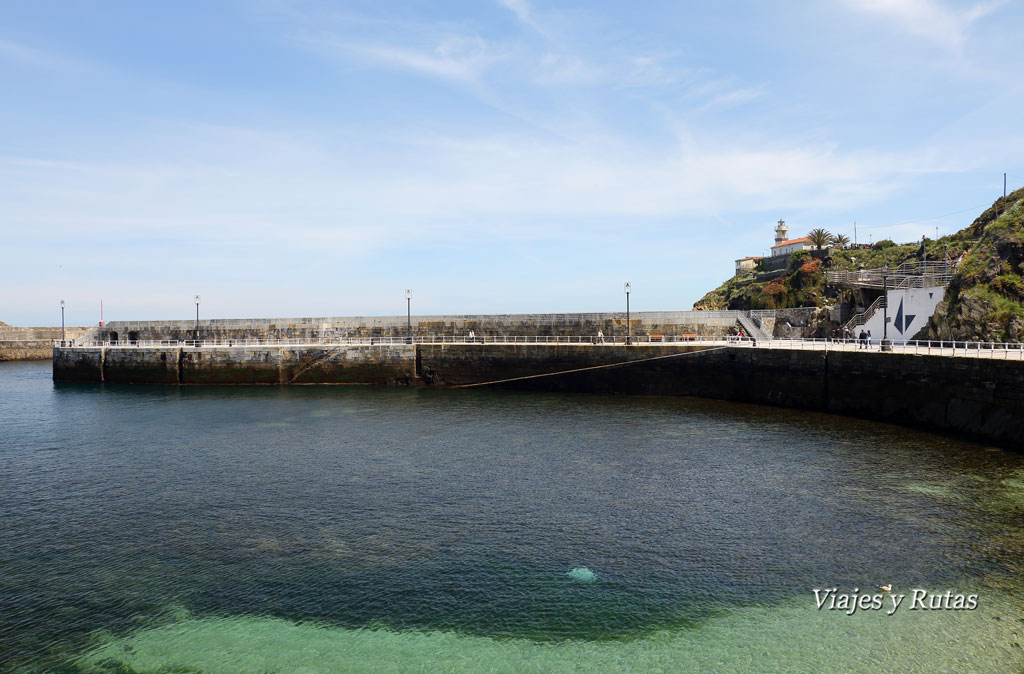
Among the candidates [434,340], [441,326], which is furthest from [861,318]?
[434,340]

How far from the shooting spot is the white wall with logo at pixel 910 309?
40.2 metres

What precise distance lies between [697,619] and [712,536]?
399cm

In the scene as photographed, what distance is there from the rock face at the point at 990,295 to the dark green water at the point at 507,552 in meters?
16.6

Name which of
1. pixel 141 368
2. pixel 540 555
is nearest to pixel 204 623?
pixel 540 555

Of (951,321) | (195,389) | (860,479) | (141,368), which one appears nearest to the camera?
(860,479)

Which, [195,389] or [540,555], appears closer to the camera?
[540,555]

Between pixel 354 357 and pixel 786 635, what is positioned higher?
pixel 354 357

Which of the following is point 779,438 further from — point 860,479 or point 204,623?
point 204,623

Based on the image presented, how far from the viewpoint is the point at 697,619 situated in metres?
10.6

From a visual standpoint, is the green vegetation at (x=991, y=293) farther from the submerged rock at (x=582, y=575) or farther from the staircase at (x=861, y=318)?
the submerged rock at (x=582, y=575)

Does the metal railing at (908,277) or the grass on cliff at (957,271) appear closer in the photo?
the grass on cliff at (957,271)

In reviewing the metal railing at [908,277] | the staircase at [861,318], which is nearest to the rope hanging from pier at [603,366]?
the metal railing at [908,277]

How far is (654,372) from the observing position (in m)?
40.0

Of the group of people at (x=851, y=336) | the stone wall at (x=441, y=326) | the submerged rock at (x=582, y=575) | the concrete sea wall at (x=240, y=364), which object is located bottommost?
the submerged rock at (x=582, y=575)
